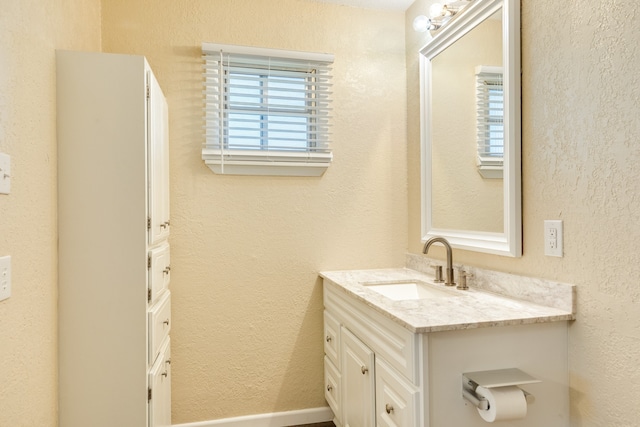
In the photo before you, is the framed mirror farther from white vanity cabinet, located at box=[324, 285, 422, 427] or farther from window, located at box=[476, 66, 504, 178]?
white vanity cabinet, located at box=[324, 285, 422, 427]

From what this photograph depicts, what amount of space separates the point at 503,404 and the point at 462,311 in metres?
0.32

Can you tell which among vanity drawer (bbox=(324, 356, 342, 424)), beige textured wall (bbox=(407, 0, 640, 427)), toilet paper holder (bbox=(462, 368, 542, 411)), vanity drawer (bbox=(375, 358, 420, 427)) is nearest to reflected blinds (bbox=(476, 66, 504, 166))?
beige textured wall (bbox=(407, 0, 640, 427))

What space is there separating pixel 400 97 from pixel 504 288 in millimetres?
1395

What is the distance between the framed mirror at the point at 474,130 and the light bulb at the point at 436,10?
2.7 inches

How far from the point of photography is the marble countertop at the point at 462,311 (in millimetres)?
1248

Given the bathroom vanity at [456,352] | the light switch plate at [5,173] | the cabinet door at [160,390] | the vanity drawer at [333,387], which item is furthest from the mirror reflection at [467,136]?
the light switch plate at [5,173]

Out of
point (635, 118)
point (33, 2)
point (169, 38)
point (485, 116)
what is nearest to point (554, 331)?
point (635, 118)

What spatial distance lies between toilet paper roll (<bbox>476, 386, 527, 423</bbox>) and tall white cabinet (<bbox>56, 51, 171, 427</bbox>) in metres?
1.20

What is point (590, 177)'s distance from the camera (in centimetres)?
127

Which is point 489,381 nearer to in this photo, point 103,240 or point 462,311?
point 462,311

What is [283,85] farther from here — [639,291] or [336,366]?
[639,291]

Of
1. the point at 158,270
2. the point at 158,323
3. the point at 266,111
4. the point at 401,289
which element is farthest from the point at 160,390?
the point at 266,111

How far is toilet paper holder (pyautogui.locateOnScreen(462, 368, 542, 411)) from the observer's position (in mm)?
1191

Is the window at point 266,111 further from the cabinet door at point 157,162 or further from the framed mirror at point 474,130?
the framed mirror at point 474,130
